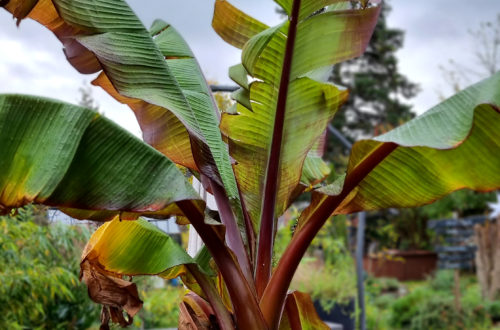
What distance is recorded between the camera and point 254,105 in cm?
203

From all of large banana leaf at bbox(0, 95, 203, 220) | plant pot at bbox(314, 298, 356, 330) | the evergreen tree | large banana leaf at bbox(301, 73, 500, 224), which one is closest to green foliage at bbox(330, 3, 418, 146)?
the evergreen tree

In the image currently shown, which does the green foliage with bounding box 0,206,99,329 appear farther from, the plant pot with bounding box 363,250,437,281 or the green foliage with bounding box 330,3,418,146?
the green foliage with bounding box 330,3,418,146

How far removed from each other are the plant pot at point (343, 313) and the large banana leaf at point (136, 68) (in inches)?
183

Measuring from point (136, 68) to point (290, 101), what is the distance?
54 centimetres

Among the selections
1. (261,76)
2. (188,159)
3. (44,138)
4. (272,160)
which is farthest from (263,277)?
(44,138)

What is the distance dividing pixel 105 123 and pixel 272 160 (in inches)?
25.8

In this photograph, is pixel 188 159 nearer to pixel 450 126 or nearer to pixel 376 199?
pixel 376 199

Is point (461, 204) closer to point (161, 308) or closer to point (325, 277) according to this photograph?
point (325, 277)

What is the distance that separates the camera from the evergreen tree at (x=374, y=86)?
22.4 metres

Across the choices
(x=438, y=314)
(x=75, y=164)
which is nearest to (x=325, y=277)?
(x=438, y=314)

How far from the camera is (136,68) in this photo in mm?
1833

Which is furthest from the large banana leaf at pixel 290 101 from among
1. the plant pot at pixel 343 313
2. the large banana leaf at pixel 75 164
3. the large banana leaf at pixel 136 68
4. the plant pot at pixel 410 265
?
the plant pot at pixel 410 265

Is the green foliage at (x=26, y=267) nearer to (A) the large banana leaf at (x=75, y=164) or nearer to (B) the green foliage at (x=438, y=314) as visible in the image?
(A) the large banana leaf at (x=75, y=164)

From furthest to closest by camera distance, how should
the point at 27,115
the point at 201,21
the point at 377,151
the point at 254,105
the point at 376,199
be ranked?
the point at 201,21 → the point at 254,105 → the point at 376,199 → the point at 377,151 → the point at 27,115
